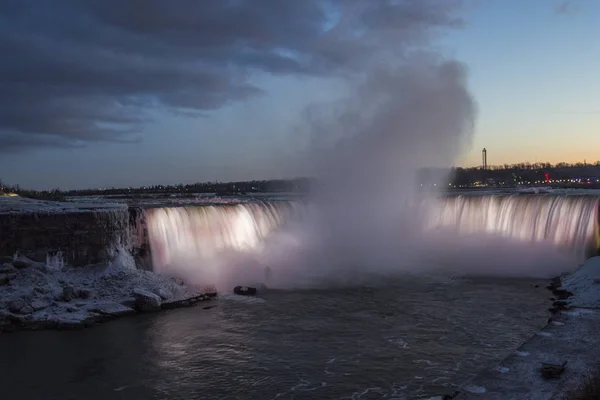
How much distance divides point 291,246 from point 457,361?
18487 millimetres

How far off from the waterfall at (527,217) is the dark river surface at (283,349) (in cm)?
831

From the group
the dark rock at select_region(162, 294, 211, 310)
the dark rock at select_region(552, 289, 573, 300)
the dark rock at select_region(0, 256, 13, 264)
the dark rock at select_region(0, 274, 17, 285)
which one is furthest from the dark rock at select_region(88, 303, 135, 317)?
the dark rock at select_region(552, 289, 573, 300)

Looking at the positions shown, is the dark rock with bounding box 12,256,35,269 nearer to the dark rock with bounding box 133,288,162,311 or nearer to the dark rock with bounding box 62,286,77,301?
the dark rock with bounding box 62,286,77,301

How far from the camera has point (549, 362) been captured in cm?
997

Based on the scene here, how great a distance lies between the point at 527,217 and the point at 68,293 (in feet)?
75.2

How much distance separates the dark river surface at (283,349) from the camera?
35.9ft

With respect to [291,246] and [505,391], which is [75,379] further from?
[291,246]

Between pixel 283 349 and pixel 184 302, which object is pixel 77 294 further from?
pixel 283 349

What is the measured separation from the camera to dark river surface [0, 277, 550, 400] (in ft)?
35.9

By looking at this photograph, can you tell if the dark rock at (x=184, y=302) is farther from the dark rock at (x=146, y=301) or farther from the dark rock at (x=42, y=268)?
the dark rock at (x=42, y=268)

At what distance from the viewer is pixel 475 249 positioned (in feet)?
94.3

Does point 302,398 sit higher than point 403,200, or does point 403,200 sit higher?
point 403,200

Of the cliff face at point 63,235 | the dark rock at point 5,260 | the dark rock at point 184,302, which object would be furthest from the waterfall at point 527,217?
the dark rock at point 5,260

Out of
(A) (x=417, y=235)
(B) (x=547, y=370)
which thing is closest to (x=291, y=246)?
(A) (x=417, y=235)
